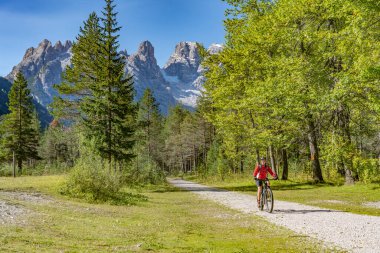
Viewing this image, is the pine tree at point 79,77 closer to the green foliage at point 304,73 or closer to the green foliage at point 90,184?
the green foliage at point 304,73

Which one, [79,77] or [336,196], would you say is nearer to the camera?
[336,196]

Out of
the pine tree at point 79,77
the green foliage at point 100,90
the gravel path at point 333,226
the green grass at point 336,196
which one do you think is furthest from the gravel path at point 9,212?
the pine tree at point 79,77

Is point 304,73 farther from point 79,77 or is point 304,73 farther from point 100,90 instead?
point 79,77

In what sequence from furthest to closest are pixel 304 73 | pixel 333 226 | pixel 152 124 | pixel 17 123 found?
pixel 152 124, pixel 17 123, pixel 304 73, pixel 333 226

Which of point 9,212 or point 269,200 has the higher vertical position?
point 9,212

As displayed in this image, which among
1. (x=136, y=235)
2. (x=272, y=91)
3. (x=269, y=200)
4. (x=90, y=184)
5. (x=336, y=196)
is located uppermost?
(x=272, y=91)

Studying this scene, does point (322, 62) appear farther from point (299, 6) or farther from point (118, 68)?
point (118, 68)

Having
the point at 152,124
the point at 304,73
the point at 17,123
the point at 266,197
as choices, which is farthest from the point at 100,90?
the point at 152,124

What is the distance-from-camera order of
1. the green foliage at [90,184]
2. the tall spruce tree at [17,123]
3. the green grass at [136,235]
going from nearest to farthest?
1. the green grass at [136,235]
2. the green foliage at [90,184]
3. the tall spruce tree at [17,123]

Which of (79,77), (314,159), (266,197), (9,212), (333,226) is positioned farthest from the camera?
(79,77)

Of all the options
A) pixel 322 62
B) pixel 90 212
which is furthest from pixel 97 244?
pixel 322 62

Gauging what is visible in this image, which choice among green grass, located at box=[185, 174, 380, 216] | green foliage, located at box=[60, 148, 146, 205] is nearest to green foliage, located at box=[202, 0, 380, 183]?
green grass, located at box=[185, 174, 380, 216]

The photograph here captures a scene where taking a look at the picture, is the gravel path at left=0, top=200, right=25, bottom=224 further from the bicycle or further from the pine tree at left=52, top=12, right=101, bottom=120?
the pine tree at left=52, top=12, right=101, bottom=120

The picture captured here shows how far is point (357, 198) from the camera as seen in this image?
65.8 ft
